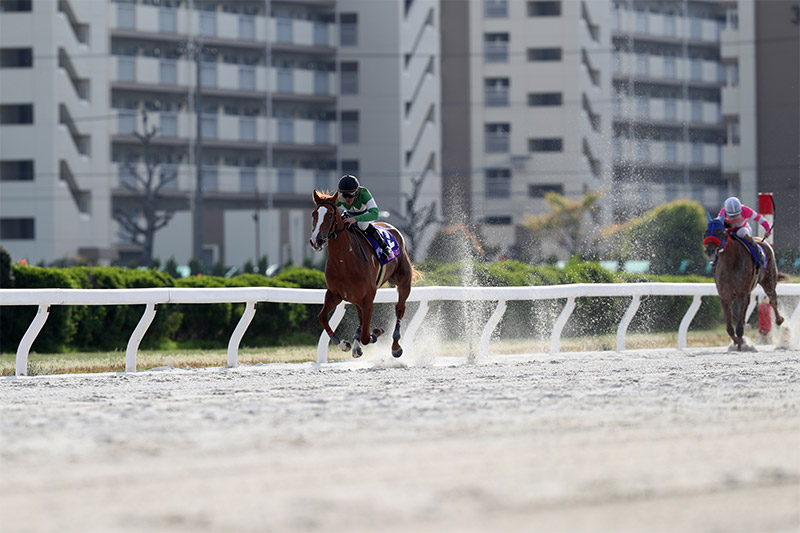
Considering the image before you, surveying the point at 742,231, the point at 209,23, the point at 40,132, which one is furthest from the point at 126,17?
the point at 742,231

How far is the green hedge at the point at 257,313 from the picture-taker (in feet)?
65.2

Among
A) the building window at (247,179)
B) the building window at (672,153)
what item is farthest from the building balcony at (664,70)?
the building window at (247,179)

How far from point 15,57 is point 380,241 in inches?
1748

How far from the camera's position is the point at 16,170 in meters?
55.4

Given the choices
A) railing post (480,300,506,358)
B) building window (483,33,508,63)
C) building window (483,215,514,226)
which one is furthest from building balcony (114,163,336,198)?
railing post (480,300,506,358)

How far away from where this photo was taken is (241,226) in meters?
61.1

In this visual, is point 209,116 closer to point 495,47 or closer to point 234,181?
point 234,181

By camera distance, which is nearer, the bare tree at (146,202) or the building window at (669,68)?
the bare tree at (146,202)

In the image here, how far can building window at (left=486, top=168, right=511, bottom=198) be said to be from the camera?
68.9 m

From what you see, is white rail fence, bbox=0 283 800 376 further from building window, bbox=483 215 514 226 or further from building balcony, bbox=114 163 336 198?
building window, bbox=483 215 514 226

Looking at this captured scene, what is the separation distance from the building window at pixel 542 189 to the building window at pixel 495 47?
719 centimetres

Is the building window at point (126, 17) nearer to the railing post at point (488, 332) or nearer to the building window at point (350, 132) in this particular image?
the building window at point (350, 132)

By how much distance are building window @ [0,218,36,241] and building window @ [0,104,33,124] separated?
414cm

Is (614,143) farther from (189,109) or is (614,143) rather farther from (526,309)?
(526,309)
